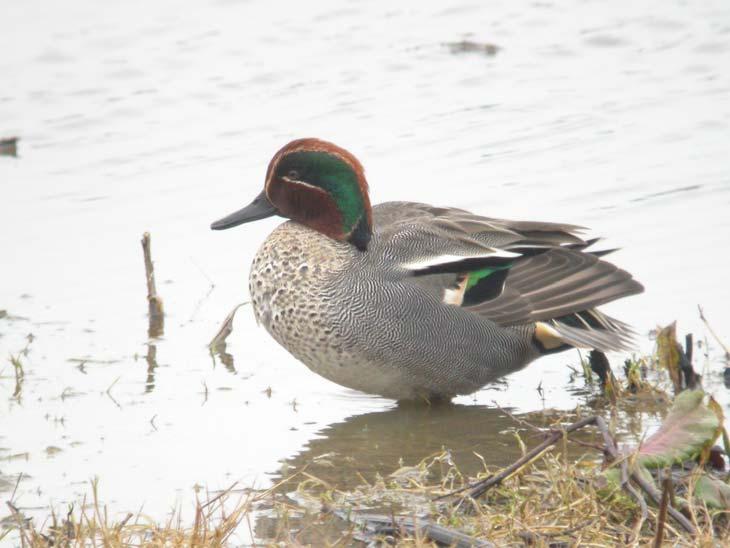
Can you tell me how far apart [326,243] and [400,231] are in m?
0.29

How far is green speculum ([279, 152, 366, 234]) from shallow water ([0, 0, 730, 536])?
0.72 meters

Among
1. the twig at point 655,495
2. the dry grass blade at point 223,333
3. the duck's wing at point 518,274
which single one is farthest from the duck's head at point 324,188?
the twig at point 655,495

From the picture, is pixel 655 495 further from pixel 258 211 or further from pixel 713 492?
pixel 258 211

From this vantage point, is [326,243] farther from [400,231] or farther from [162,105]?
[162,105]

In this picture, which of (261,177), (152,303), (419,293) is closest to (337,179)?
(419,293)

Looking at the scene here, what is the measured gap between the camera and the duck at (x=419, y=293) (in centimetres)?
480

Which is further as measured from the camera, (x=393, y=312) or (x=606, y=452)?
(x=393, y=312)

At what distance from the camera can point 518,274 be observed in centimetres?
496

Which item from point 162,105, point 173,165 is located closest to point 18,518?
point 173,165

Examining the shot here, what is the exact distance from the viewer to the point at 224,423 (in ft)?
15.7

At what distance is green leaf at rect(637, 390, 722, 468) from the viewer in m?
3.52

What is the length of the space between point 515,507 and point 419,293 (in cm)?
150

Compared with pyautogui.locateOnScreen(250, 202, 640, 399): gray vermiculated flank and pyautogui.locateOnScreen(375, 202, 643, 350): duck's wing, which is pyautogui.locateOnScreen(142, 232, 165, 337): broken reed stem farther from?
pyautogui.locateOnScreen(375, 202, 643, 350): duck's wing

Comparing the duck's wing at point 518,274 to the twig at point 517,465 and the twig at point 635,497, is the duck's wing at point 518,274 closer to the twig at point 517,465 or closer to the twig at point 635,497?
the twig at point 517,465
